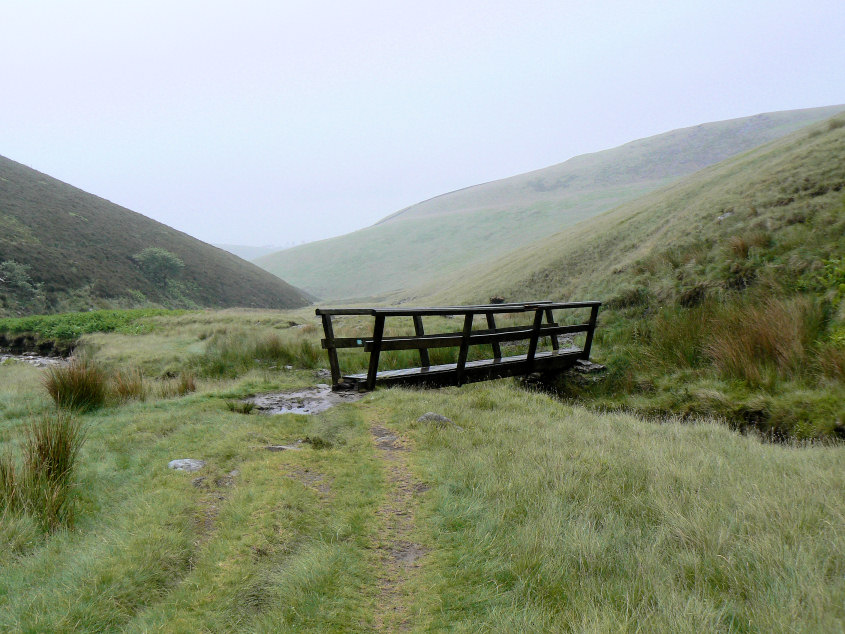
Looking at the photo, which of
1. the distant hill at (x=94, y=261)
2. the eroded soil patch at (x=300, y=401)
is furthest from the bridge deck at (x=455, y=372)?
the distant hill at (x=94, y=261)

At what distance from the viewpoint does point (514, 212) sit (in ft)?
305

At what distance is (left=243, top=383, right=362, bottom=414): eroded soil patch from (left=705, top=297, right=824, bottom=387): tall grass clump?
6513mm

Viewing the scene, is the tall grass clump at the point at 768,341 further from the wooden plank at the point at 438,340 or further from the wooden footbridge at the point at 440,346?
the wooden plank at the point at 438,340

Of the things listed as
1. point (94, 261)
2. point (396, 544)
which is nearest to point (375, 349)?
point (396, 544)

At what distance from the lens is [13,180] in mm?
49000

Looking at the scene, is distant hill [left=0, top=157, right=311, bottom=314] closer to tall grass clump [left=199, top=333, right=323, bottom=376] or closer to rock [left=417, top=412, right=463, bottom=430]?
tall grass clump [left=199, top=333, right=323, bottom=376]

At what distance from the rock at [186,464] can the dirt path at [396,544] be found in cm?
199

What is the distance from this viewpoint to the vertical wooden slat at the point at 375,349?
8.02 metres

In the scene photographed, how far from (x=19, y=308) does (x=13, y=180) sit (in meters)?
28.0

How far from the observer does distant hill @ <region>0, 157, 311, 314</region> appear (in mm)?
34531

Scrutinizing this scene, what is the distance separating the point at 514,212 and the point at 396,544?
9407 cm

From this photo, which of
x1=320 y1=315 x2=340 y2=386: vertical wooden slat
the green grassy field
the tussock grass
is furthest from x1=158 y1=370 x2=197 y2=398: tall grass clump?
the tussock grass

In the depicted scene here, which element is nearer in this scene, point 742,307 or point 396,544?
point 396,544

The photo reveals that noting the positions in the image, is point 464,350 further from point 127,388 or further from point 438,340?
point 127,388
